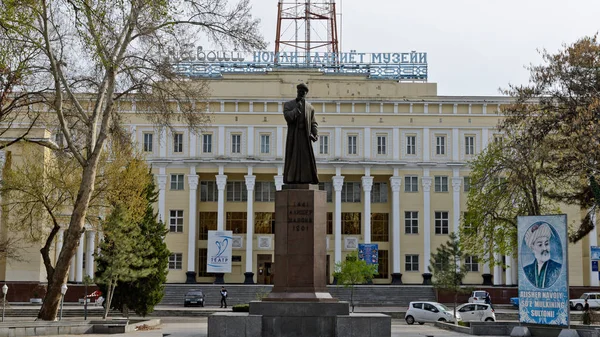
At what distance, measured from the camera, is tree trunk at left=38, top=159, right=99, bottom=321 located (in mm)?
27844

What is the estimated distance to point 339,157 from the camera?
6638cm

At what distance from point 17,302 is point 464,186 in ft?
119

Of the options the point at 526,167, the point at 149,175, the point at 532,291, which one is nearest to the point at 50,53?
the point at 149,175

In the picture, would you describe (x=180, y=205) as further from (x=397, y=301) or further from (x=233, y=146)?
(x=397, y=301)

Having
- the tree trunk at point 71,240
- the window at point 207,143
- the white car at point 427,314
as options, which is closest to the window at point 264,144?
the window at point 207,143

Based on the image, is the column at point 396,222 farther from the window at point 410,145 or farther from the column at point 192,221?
the column at point 192,221

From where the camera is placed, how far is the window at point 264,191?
2672 inches

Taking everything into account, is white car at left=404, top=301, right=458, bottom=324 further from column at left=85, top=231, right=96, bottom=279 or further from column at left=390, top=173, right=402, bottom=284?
column at left=85, top=231, right=96, bottom=279

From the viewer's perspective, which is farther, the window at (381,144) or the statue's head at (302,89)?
the window at (381,144)

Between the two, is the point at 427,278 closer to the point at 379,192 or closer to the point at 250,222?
the point at 379,192

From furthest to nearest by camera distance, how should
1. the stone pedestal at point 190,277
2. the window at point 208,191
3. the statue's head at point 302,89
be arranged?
the window at point 208,191 < the stone pedestal at point 190,277 < the statue's head at point 302,89

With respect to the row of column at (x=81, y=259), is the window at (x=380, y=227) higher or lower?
higher

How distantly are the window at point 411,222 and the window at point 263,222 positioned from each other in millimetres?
11246

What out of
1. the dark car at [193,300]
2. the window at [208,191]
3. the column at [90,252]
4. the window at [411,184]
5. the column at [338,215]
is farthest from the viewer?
the window at [208,191]
